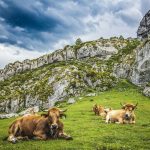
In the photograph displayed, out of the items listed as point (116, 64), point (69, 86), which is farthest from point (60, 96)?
point (116, 64)

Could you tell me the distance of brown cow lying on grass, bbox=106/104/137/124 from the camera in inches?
1119

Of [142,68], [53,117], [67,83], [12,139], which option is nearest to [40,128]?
[53,117]

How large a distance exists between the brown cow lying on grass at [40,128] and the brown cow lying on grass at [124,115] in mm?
10054

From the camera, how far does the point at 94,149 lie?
1689 cm

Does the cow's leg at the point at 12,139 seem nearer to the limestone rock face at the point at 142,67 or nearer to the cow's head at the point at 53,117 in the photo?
the cow's head at the point at 53,117

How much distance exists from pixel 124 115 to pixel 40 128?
11996 millimetres

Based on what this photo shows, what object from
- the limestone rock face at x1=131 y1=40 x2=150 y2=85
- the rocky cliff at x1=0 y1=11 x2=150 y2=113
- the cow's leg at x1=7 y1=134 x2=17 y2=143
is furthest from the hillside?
the cow's leg at x1=7 y1=134 x2=17 y2=143

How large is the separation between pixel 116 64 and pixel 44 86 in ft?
99.3

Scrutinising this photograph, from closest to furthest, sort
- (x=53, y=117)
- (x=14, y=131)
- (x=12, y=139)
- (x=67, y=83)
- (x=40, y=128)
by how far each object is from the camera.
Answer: (x=53, y=117) → (x=12, y=139) → (x=40, y=128) → (x=14, y=131) → (x=67, y=83)

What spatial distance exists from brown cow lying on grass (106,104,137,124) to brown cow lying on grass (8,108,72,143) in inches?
396

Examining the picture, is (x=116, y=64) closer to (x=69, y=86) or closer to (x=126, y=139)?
(x=69, y=86)

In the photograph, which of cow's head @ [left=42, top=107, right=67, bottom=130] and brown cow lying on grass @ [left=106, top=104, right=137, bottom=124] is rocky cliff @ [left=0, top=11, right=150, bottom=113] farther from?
cow's head @ [left=42, top=107, right=67, bottom=130]

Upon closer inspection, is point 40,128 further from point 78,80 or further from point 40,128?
point 78,80

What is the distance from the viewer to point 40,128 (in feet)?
63.8
